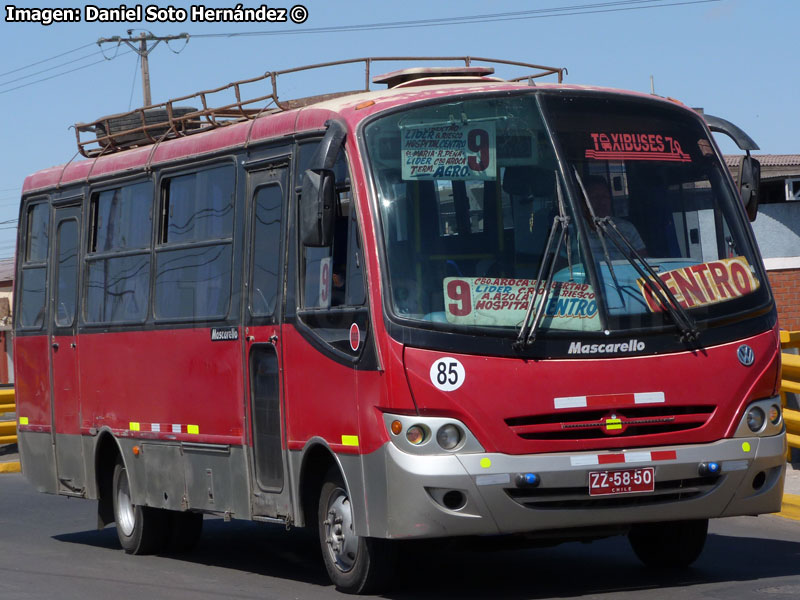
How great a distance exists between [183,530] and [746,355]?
547 centimetres

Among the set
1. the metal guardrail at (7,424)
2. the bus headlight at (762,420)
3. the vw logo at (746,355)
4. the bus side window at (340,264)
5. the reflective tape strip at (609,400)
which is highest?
the bus side window at (340,264)

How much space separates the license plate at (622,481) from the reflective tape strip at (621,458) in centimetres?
5

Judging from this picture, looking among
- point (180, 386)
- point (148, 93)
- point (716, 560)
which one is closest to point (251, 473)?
point (180, 386)

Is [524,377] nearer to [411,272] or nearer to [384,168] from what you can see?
[411,272]

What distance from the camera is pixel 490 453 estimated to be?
8008mm

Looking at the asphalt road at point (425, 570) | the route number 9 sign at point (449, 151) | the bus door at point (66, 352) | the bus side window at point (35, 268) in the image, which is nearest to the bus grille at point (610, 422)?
the asphalt road at point (425, 570)

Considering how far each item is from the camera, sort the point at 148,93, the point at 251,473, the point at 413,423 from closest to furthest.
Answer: the point at 413,423 → the point at 251,473 → the point at 148,93

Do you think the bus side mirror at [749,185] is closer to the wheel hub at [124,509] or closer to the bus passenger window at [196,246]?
the bus passenger window at [196,246]

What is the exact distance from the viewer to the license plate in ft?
26.7

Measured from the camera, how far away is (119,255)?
12.3 metres

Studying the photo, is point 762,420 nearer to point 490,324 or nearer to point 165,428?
point 490,324

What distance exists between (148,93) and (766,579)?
4265cm

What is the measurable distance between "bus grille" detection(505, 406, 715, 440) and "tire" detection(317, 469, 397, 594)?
3.87 feet

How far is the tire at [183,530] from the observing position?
12203mm
